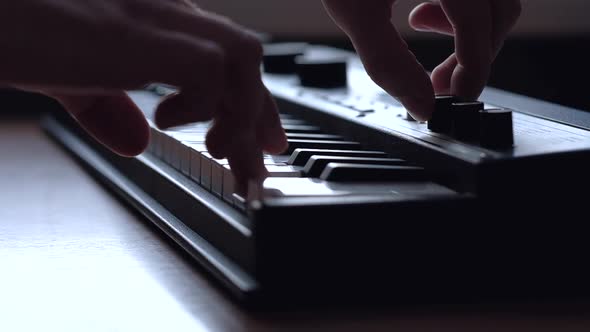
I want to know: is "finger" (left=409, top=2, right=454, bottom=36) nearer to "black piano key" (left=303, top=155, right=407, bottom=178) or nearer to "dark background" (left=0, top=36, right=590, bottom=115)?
"black piano key" (left=303, top=155, right=407, bottom=178)

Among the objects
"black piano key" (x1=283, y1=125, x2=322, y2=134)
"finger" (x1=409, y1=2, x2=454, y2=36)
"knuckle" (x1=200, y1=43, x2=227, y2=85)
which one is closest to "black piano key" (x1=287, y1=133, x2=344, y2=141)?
"black piano key" (x1=283, y1=125, x2=322, y2=134)

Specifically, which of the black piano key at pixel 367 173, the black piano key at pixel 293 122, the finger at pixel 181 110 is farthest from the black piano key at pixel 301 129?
the finger at pixel 181 110

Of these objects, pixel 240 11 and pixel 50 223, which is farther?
pixel 240 11

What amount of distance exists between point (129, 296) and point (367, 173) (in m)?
0.21

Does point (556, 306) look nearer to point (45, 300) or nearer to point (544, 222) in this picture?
→ point (544, 222)

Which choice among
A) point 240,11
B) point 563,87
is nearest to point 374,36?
point 563,87

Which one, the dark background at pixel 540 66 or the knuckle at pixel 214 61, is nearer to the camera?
the knuckle at pixel 214 61

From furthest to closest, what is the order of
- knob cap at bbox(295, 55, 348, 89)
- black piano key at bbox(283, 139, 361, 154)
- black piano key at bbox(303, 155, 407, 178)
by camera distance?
1. knob cap at bbox(295, 55, 348, 89)
2. black piano key at bbox(283, 139, 361, 154)
3. black piano key at bbox(303, 155, 407, 178)

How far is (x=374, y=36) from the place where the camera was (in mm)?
873

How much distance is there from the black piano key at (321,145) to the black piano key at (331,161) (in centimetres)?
10

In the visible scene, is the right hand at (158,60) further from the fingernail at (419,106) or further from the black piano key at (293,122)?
the black piano key at (293,122)

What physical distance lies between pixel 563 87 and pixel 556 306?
41.5 inches

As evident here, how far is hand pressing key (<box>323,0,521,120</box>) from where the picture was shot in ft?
2.86

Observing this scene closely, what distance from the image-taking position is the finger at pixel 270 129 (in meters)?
0.76
